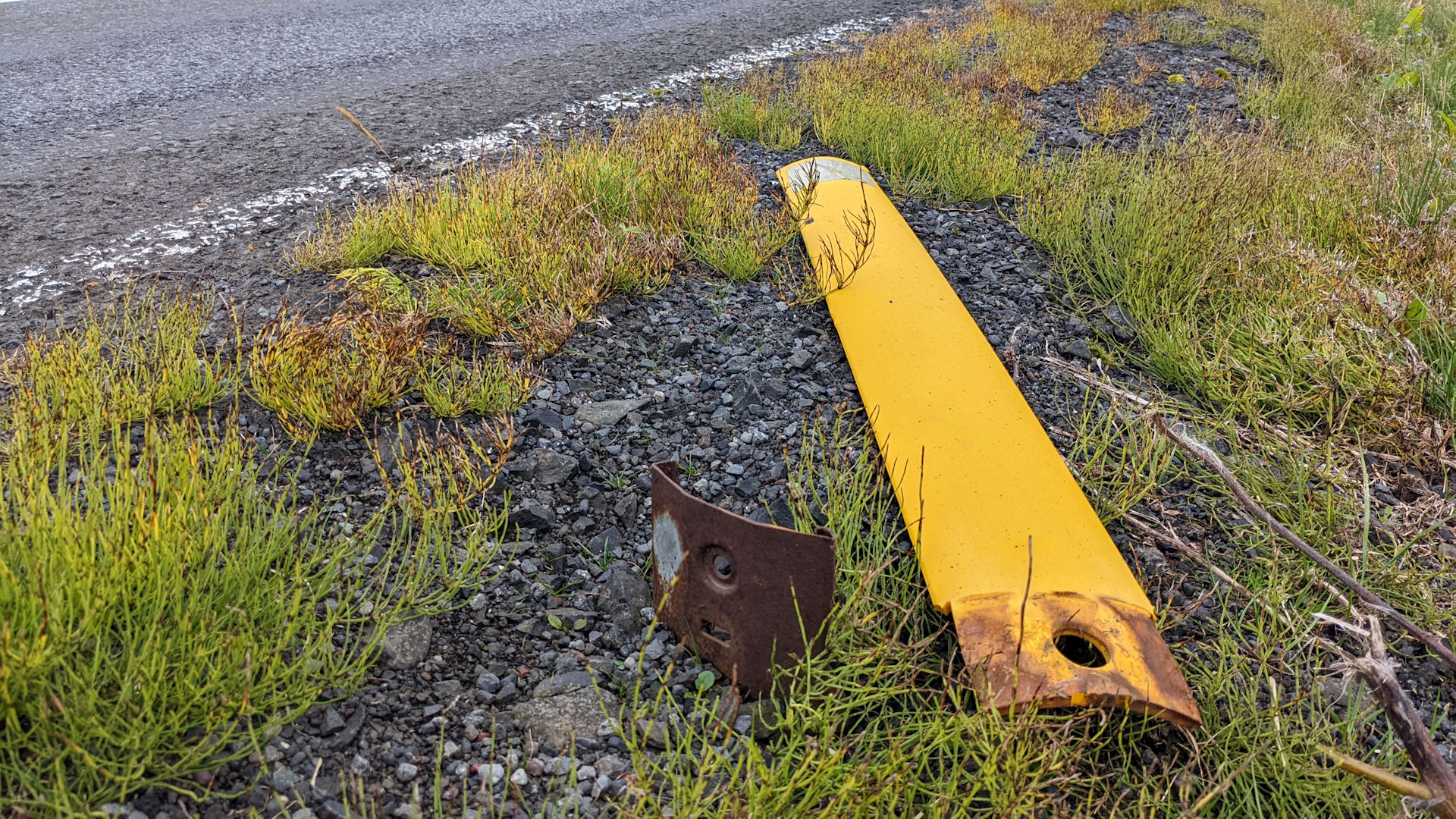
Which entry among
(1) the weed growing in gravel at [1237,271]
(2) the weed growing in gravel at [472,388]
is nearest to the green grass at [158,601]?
(2) the weed growing in gravel at [472,388]

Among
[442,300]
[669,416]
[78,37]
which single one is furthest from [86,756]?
[78,37]

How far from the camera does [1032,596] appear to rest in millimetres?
2062

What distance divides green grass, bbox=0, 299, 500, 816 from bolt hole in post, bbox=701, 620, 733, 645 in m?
0.60

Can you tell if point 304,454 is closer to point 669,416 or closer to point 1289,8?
point 669,416

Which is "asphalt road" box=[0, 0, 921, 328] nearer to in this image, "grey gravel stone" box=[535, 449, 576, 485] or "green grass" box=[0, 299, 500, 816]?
"green grass" box=[0, 299, 500, 816]

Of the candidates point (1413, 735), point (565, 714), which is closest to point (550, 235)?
point (565, 714)

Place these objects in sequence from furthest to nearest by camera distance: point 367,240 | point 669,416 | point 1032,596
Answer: point 367,240
point 669,416
point 1032,596

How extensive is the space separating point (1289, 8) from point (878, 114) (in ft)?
19.4

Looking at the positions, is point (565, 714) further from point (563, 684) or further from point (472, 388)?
point (472, 388)

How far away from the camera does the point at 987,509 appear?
7.60 feet

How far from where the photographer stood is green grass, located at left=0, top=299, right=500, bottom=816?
141 centimetres

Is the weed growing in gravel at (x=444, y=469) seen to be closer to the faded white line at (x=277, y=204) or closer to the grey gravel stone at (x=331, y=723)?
the grey gravel stone at (x=331, y=723)

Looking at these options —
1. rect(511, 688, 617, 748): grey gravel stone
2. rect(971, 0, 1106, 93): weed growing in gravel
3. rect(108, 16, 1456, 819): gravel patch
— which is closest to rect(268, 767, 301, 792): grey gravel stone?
rect(108, 16, 1456, 819): gravel patch

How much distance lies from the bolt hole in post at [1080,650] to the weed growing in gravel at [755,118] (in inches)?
135
